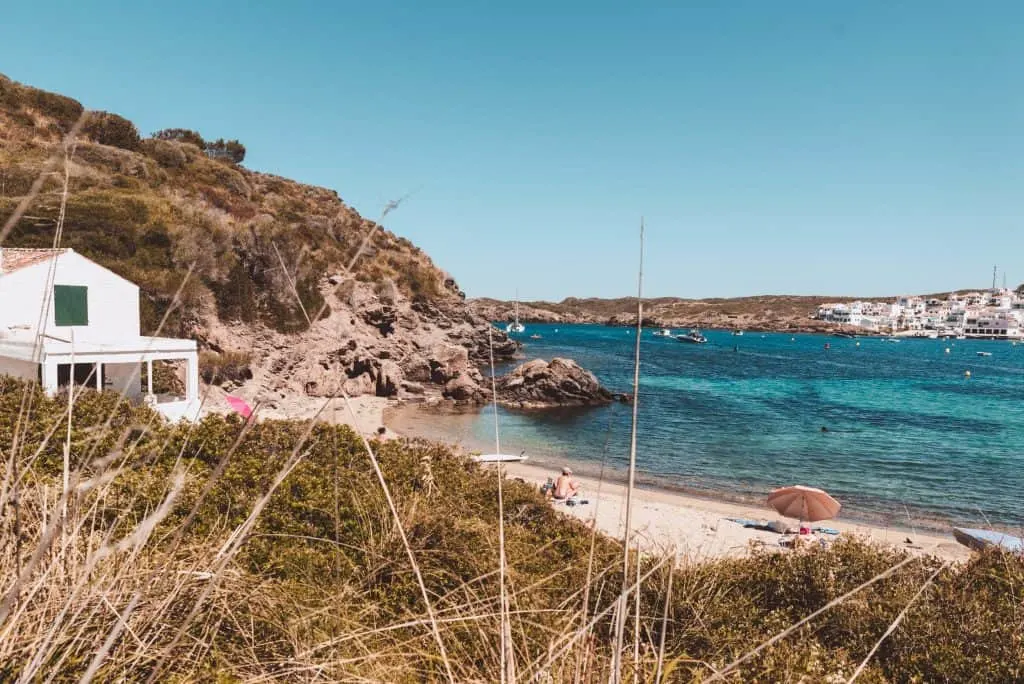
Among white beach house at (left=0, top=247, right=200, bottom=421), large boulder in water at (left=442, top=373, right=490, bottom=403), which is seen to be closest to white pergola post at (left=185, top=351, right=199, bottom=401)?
white beach house at (left=0, top=247, right=200, bottom=421)

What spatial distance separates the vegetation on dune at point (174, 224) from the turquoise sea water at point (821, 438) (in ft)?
36.9

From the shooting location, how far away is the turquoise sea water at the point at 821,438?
67.6ft

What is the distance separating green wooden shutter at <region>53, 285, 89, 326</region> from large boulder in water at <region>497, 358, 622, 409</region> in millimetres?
22302

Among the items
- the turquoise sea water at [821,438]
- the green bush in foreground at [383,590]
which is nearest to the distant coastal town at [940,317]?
the turquoise sea water at [821,438]

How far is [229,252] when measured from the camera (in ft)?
80.1

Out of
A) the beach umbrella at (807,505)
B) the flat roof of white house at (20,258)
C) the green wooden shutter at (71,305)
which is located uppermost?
the flat roof of white house at (20,258)

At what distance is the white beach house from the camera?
1427 centimetres

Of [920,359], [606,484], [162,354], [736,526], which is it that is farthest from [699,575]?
[920,359]

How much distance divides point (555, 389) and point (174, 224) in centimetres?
2138

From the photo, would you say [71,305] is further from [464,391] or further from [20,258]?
[464,391]

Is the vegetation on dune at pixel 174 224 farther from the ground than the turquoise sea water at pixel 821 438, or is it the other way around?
the vegetation on dune at pixel 174 224

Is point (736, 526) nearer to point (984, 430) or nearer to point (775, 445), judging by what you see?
point (775, 445)

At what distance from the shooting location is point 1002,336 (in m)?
138

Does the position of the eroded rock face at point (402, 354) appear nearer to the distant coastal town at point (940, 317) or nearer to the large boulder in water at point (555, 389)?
the large boulder in water at point (555, 389)
